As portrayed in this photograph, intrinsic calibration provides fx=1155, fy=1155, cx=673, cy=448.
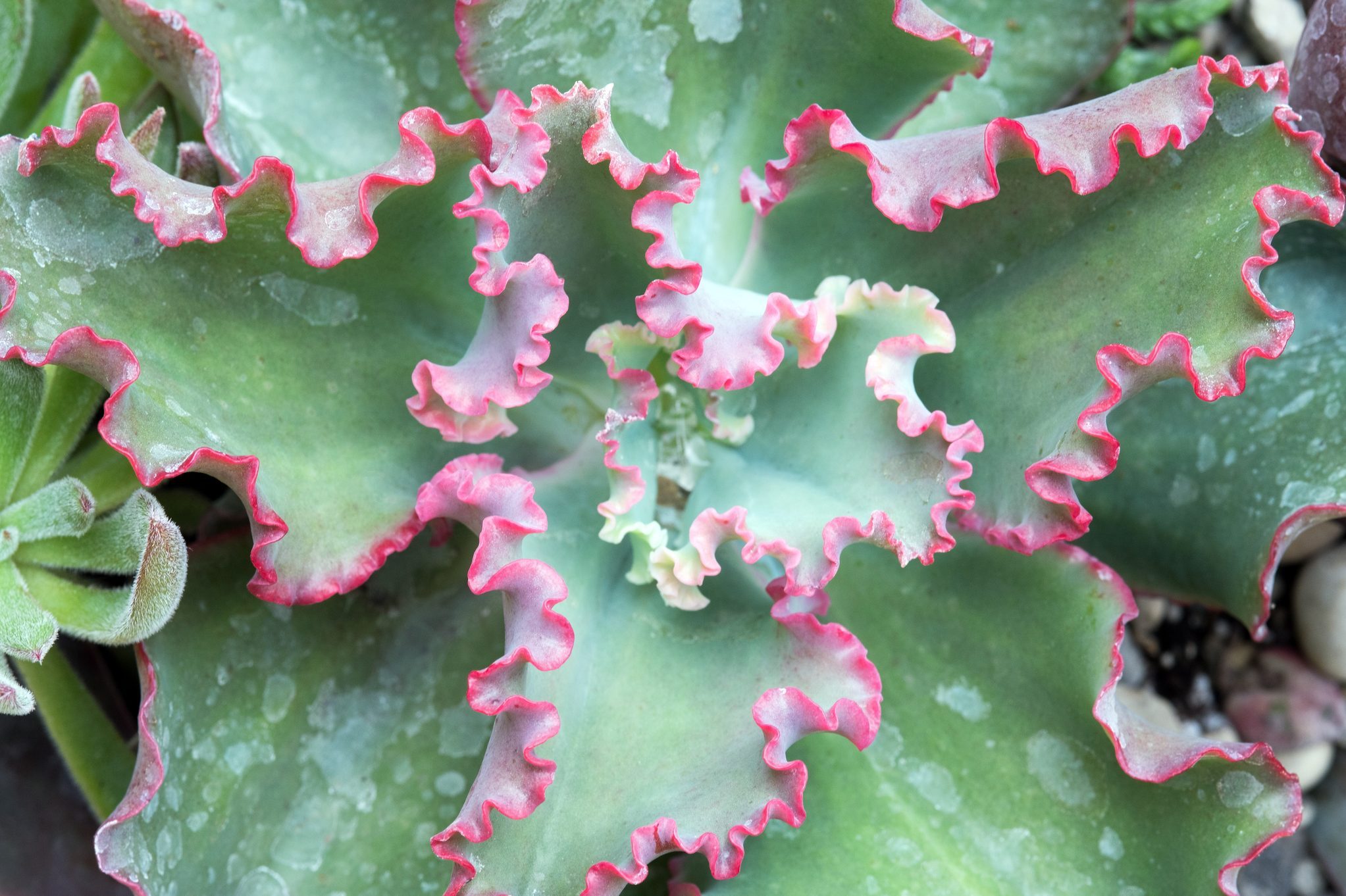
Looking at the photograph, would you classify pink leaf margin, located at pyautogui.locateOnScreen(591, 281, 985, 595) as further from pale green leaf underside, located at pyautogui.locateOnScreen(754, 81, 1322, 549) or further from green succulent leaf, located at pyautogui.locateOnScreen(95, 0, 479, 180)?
green succulent leaf, located at pyautogui.locateOnScreen(95, 0, 479, 180)

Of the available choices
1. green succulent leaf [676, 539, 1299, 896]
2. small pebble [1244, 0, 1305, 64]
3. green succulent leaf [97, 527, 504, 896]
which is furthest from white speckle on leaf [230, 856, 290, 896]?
small pebble [1244, 0, 1305, 64]

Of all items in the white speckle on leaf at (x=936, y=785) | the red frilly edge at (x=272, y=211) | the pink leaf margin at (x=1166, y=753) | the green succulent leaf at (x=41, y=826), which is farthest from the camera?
the green succulent leaf at (x=41, y=826)

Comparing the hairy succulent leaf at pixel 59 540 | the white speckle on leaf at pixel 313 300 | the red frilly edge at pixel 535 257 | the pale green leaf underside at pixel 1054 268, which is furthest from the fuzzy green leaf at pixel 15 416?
the pale green leaf underside at pixel 1054 268

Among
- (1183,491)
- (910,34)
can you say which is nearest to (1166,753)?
(1183,491)

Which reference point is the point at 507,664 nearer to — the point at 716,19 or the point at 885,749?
the point at 885,749

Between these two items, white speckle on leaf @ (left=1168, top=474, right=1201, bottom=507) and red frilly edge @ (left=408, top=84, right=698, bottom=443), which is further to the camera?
white speckle on leaf @ (left=1168, top=474, right=1201, bottom=507)

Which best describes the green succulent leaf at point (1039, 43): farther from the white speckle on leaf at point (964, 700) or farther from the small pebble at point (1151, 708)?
the small pebble at point (1151, 708)

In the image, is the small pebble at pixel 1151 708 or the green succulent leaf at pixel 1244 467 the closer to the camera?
the green succulent leaf at pixel 1244 467
